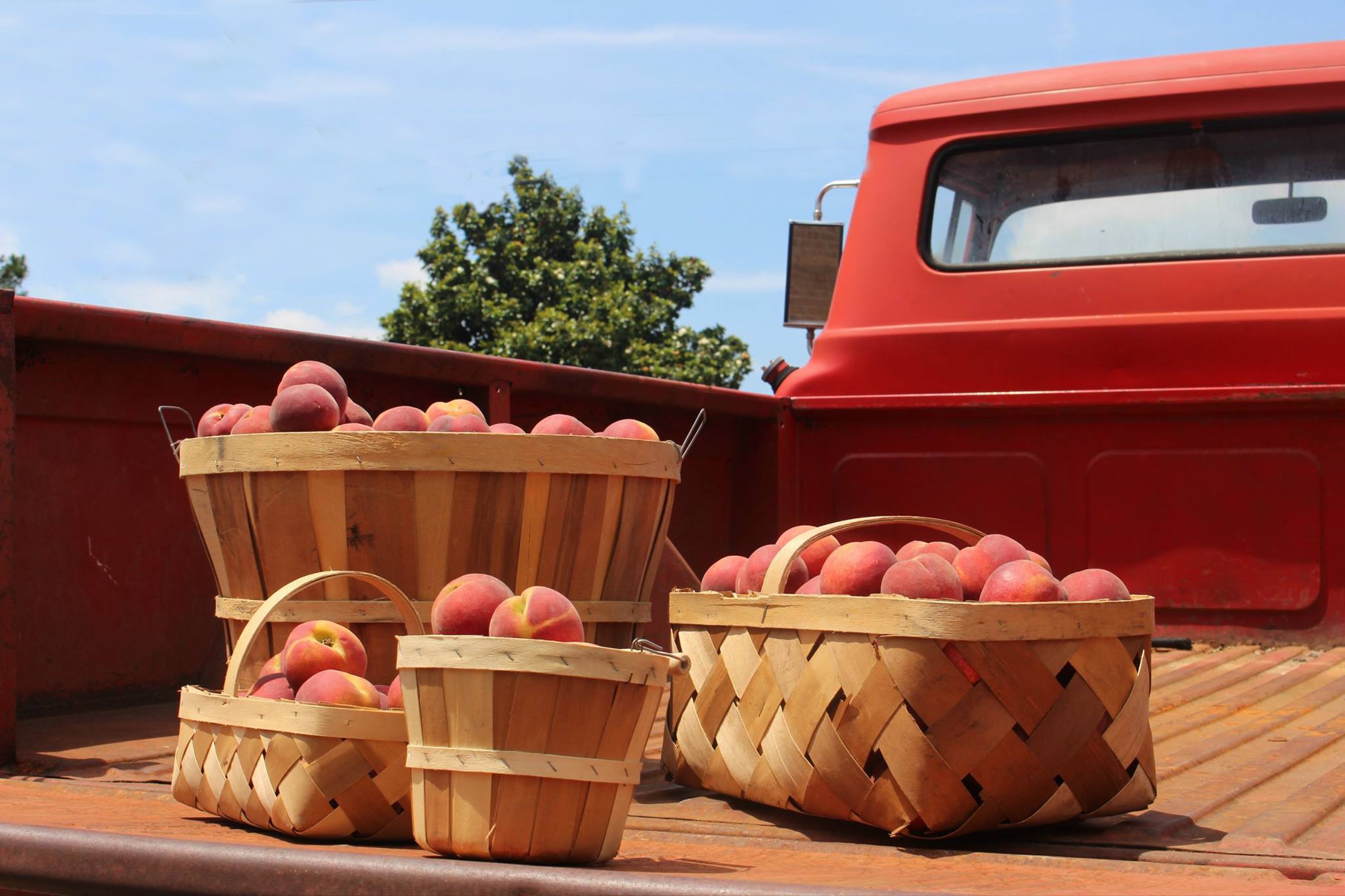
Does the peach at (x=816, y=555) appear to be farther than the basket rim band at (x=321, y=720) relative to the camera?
Yes

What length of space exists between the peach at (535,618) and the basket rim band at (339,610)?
61 centimetres

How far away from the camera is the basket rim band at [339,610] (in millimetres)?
2930

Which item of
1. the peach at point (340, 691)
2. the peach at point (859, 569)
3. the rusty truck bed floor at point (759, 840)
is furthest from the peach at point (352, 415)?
the peach at point (859, 569)

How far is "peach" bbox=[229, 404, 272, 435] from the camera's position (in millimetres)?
3074

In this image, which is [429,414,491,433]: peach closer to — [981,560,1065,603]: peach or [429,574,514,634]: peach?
[429,574,514,634]: peach

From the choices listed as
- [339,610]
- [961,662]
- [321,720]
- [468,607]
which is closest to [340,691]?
[321,720]

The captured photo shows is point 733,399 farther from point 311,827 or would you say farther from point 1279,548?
point 311,827

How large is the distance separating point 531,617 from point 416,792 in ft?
1.08

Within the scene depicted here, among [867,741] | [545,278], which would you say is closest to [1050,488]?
[867,741]

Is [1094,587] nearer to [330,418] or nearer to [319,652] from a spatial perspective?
[319,652]

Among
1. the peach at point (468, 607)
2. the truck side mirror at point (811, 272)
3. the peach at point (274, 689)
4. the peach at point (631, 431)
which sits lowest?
the peach at point (274, 689)

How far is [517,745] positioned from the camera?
218cm

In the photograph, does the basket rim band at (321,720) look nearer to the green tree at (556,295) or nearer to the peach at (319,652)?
the peach at (319,652)

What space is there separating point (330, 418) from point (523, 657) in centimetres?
111
